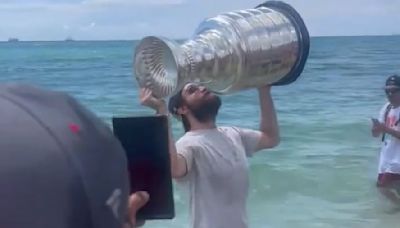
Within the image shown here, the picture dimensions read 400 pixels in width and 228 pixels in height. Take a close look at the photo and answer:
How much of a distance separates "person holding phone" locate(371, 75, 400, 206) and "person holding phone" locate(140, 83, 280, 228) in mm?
3701

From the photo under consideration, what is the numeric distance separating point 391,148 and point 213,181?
4282 mm

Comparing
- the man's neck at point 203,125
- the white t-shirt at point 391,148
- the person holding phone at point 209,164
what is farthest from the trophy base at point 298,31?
the white t-shirt at point 391,148

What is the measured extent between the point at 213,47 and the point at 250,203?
7.89 m

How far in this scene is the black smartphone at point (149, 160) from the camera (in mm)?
1456

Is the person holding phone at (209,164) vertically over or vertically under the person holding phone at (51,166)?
under

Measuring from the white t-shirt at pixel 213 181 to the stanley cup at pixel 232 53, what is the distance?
46.7 inches

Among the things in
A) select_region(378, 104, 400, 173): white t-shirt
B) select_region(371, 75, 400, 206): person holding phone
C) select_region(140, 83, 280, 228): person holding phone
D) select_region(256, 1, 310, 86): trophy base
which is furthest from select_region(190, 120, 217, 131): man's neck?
select_region(378, 104, 400, 173): white t-shirt

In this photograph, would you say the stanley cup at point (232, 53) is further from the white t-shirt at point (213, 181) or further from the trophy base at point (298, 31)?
the white t-shirt at point (213, 181)

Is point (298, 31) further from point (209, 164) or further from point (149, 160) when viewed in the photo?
point (209, 164)

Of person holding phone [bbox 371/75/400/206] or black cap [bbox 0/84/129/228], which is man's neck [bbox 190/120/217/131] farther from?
person holding phone [bbox 371/75/400/206]

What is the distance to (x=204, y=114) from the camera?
3652mm

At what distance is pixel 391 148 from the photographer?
7598 mm

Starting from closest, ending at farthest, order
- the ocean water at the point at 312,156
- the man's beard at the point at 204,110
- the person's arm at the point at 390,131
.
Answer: the man's beard at the point at 204,110 → the person's arm at the point at 390,131 → the ocean water at the point at 312,156

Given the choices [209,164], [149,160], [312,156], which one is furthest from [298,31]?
[312,156]
